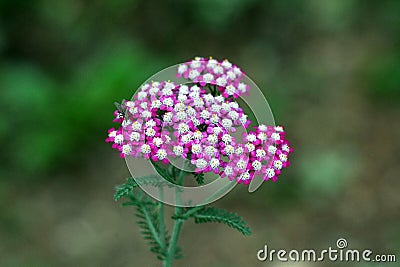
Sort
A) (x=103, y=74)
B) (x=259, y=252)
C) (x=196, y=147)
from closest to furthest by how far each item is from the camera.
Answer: (x=196, y=147) < (x=259, y=252) < (x=103, y=74)

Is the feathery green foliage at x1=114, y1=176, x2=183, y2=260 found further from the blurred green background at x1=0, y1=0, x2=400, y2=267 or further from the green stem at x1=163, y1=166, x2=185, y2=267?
the blurred green background at x1=0, y1=0, x2=400, y2=267

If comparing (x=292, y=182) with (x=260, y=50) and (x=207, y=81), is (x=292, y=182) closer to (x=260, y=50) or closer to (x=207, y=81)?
(x=260, y=50)

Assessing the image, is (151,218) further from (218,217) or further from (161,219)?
(218,217)

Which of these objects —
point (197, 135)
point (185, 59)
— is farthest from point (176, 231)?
point (185, 59)

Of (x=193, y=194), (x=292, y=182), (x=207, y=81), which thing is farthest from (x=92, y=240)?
(x=207, y=81)
